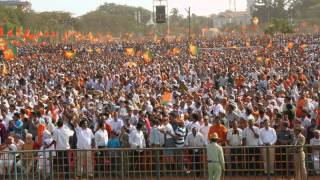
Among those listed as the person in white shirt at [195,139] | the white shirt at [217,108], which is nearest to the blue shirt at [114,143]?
the person in white shirt at [195,139]

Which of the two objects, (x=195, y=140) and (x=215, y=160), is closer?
(x=215, y=160)

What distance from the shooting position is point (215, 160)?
12.3 metres

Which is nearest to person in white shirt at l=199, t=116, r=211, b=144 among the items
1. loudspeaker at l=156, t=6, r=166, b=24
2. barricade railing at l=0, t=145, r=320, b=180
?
barricade railing at l=0, t=145, r=320, b=180

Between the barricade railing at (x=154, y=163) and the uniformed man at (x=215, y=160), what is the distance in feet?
1.47

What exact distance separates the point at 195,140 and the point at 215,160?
111 inches

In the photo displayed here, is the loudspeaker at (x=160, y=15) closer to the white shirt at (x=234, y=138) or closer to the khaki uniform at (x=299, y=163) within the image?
the white shirt at (x=234, y=138)

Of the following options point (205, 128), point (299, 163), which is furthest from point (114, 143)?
point (299, 163)

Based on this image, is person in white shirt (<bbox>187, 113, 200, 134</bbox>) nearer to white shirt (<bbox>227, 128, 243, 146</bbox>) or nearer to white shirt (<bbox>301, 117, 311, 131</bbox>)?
white shirt (<bbox>227, 128, 243, 146</bbox>)

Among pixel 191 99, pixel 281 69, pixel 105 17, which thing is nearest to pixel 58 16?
pixel 105 17

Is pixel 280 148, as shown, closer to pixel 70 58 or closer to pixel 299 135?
pixel 299 135

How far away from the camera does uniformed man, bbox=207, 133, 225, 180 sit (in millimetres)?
12258

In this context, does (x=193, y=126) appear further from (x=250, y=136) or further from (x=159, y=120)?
(x=250, y=136)

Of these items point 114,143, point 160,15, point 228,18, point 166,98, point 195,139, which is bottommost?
point 114,143

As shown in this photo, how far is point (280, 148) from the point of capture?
41.5ft
